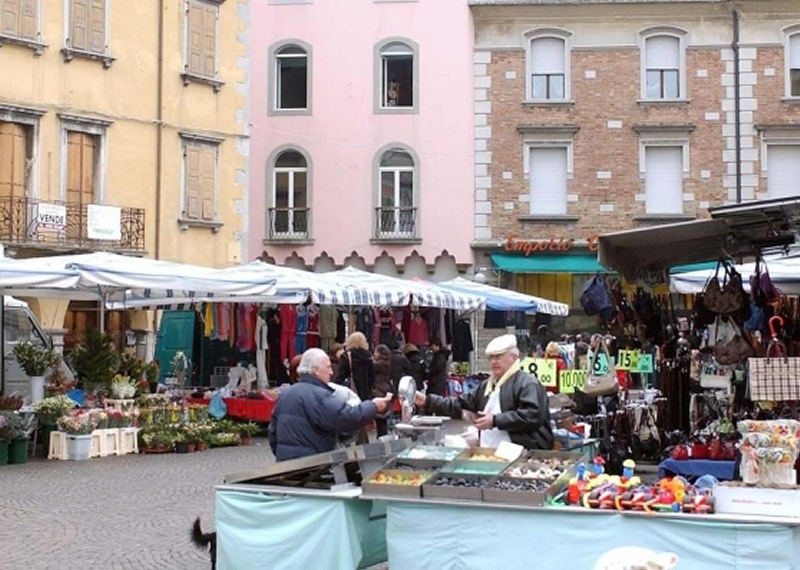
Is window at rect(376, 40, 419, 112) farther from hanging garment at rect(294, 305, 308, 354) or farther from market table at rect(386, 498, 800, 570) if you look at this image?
market table at rect(386, 498, 800, 570)

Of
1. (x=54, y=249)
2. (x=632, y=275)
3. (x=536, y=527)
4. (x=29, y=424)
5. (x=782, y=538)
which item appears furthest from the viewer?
(x=54, y=249)

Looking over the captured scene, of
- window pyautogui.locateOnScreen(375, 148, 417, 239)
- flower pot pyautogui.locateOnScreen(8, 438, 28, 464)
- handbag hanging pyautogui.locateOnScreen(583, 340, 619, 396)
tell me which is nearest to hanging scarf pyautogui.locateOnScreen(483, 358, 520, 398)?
handbag hanging pyautogui.locateOnScreen(583, 340, 619, 396)

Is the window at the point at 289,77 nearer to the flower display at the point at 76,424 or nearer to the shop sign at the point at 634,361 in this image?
the flower display at the point at 76,424

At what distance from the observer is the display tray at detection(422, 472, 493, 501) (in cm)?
621

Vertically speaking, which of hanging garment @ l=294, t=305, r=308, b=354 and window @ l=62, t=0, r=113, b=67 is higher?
window @ l=62, t=0, r=113, b=67

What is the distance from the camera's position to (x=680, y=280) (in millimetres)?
11656

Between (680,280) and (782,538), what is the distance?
629 cm

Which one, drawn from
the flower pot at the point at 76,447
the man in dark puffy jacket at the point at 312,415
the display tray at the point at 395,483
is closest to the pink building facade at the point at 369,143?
the flower pot at the point at 76,447

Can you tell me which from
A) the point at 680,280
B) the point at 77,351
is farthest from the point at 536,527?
the point at 77,351

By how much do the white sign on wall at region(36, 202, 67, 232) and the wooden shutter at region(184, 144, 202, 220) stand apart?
10.7 ft

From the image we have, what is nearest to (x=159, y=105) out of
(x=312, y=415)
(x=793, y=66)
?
(x=793, y=66)

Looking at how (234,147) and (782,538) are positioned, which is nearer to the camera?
(782,538)

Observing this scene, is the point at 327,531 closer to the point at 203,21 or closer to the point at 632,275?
the point at 632,275

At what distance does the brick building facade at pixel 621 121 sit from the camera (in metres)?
27.3
